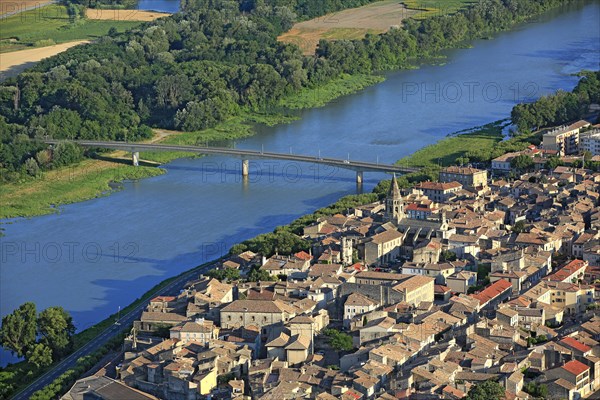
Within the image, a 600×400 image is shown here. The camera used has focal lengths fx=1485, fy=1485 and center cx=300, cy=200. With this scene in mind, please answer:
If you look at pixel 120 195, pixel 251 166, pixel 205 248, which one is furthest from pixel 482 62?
pixel 205 248

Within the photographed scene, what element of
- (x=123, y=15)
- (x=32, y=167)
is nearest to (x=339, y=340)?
(x=32, y=167)

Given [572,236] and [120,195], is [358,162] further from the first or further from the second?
[572,236]

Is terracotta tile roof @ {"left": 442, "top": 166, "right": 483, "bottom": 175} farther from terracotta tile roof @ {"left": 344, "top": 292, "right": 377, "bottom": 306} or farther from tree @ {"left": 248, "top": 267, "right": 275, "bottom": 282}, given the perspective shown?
terracotta tile roof @ {"left": 344, "top": 292, "right": 377, "bottom": 306}

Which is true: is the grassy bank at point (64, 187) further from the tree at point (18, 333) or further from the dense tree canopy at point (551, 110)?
the dense tree canopy at point (551, 110)

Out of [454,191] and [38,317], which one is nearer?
[38,317]

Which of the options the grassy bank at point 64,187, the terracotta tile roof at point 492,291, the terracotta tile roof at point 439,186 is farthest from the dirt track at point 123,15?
the terracotta tile roof at point 492,291
